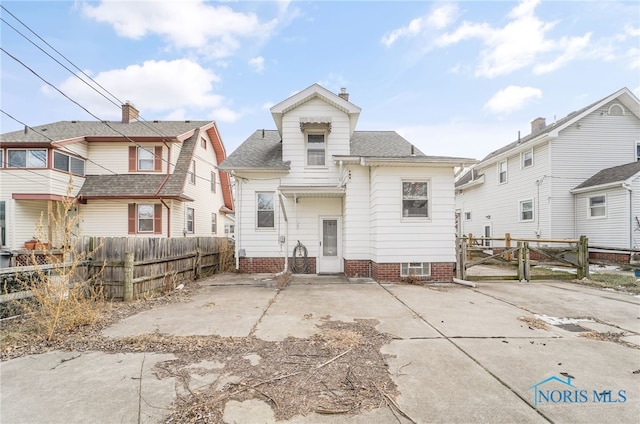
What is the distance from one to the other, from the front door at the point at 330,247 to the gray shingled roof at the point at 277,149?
8.75 feet

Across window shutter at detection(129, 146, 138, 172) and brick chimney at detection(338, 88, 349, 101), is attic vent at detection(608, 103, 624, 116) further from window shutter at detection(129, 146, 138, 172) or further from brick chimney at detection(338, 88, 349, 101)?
window shutter at detection(129, 146, 138, 172)

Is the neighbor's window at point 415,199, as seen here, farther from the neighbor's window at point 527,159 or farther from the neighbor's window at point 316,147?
the neighbor's window at point 527,159

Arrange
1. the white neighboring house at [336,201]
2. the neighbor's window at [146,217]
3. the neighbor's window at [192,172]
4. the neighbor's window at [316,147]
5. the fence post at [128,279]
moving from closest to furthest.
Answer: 1. the fence post at [128,279]
2. the white neighboring house at [336,201]
3. the neighbor's window at [316,147]
4. the neighbor's window at [146,217]
5. the neighbor's window at [192,172]

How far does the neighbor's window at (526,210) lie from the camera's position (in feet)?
47.0

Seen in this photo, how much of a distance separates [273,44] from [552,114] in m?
17.4

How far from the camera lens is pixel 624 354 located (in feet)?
11.6

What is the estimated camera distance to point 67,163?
506 inches

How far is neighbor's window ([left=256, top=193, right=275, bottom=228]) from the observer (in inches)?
407

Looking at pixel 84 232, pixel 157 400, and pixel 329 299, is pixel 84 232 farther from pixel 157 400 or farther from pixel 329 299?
pixel 157 400

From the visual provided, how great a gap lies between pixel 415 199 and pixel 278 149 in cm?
605

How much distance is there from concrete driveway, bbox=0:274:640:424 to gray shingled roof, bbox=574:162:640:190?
27.8 ft

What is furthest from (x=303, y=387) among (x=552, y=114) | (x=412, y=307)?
(x=552, y=114)

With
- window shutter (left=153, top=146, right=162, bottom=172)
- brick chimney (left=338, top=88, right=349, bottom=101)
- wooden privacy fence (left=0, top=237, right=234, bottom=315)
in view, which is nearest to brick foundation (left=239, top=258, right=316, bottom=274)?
wooden privacy fence (left=0, top=237, right=234, bottom=315)

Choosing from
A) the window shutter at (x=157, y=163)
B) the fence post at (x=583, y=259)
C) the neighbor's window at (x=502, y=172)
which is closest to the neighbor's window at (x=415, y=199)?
the fence post at (x=583, y=259)
